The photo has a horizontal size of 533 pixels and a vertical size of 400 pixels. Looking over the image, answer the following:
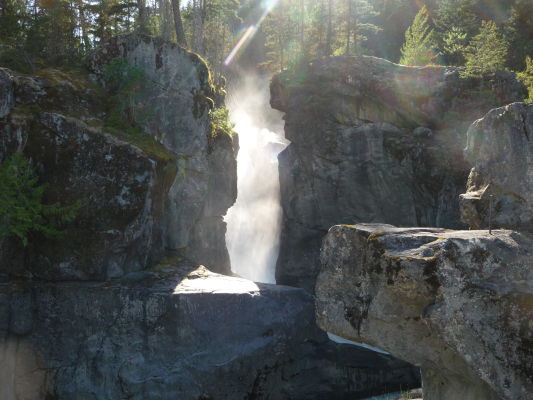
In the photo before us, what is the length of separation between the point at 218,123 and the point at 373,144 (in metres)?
7.94

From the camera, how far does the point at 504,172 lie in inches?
330

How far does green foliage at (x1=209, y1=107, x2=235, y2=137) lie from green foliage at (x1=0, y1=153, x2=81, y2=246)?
801 cm

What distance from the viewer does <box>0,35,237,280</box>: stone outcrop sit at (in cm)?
1462

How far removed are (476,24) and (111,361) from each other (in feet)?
110

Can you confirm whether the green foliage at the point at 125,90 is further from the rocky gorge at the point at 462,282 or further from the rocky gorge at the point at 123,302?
the rocky gorge at the point at 462,282

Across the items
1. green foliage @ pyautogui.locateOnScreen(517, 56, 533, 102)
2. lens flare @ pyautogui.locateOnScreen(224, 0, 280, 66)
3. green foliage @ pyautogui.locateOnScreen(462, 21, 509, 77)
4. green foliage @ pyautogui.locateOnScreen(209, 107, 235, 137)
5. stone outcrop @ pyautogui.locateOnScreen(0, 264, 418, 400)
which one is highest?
lens flare @ pyautogui.locateOnScreen(224, 0, 280, 66)

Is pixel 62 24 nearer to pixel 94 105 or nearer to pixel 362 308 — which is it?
pixel 94 105

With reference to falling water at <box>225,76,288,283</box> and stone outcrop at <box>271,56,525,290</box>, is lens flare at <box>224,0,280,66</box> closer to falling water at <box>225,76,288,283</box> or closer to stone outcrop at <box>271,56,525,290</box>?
falling water at <box>225,76,288,283</box>

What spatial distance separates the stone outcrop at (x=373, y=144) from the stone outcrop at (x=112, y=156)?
25.9 feet

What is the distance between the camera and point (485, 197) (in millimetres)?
8633

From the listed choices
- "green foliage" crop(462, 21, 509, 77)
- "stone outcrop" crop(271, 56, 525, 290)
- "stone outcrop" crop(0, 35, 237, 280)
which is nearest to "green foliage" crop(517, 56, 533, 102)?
"stone outcrop" crop(271, 56, 525, 290)

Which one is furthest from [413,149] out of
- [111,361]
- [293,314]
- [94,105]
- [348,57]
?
[111,361]

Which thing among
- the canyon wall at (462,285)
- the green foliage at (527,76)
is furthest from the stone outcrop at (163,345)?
the green foliage at (527,76)

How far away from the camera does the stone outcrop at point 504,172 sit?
26.3ft
